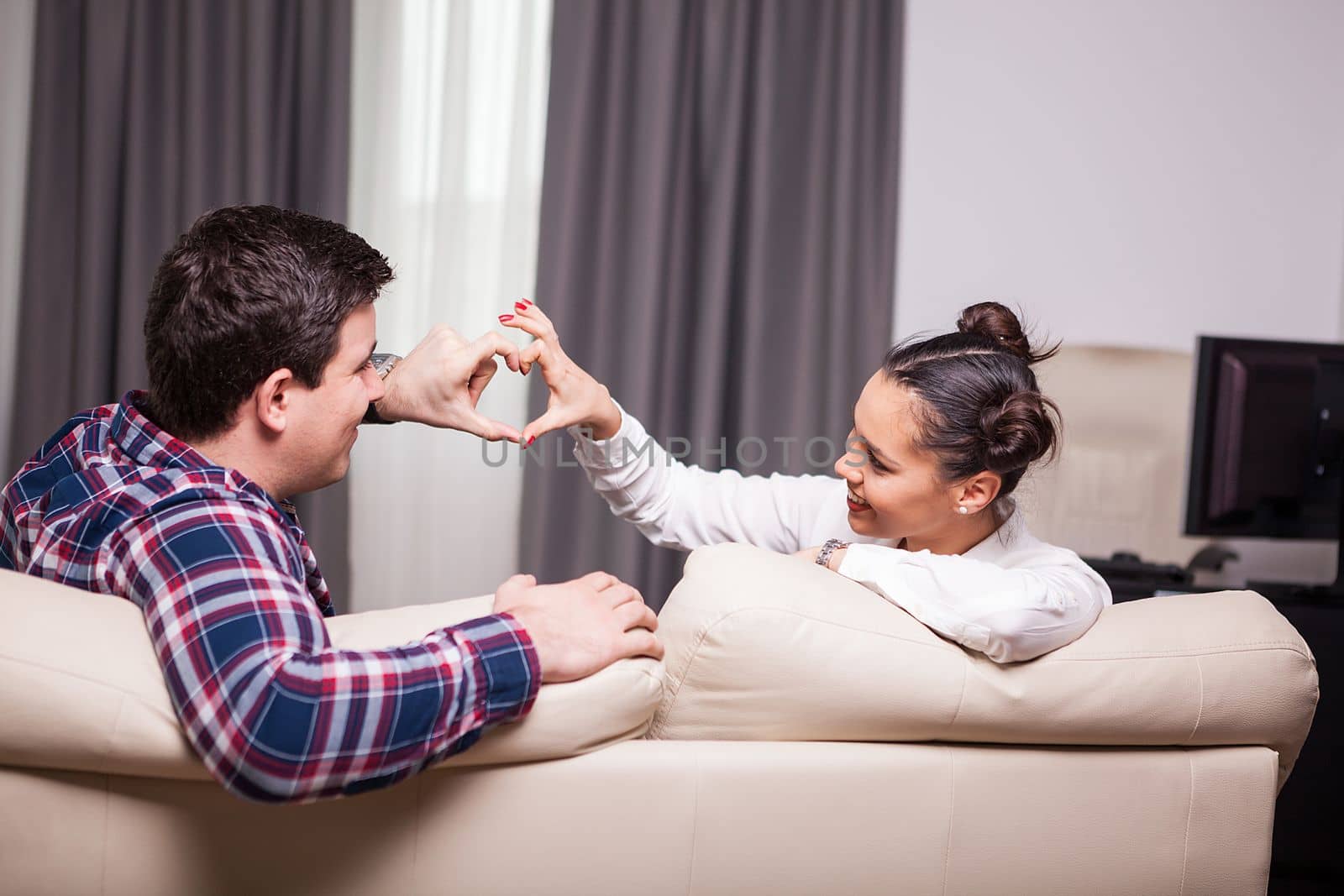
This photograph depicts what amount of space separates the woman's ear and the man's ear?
874 mm

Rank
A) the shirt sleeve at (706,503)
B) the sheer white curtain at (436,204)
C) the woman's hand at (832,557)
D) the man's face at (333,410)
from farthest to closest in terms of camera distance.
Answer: the sheer white curtain at (436,204) → the shirt sleeve at (706,503) → the woman's hand at (832,557) → the man's face at (333,410)

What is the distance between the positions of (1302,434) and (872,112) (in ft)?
5.03

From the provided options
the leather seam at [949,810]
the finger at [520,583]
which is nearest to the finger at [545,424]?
the finger at [520,583]

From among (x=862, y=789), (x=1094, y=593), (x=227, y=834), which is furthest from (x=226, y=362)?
(x=1094, y=593)

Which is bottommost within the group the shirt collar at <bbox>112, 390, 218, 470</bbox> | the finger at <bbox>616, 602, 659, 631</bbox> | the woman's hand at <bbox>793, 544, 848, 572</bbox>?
the finger at <bbox>616, 602, 659, 631</bbox>

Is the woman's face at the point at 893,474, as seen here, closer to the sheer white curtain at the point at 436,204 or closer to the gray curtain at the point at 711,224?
the gray curtain at the point at 711,224

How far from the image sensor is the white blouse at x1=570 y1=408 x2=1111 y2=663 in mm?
948

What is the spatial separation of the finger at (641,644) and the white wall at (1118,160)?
8.00ft

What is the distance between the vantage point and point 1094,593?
42.1 inches

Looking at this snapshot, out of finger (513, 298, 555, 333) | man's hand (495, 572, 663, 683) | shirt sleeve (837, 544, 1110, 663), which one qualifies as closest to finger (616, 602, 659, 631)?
man's hand (495, 572, 663, 683)

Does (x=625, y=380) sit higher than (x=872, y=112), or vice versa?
(x=872, y=112)

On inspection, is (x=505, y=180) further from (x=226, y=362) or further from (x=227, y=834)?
(x=227, y=834)

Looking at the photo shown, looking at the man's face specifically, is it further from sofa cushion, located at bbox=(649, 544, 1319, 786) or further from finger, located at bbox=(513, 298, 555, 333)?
sofa cushion, located at bbox=(649, 544, 1319, 786)

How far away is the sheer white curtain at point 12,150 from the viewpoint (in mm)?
3100
